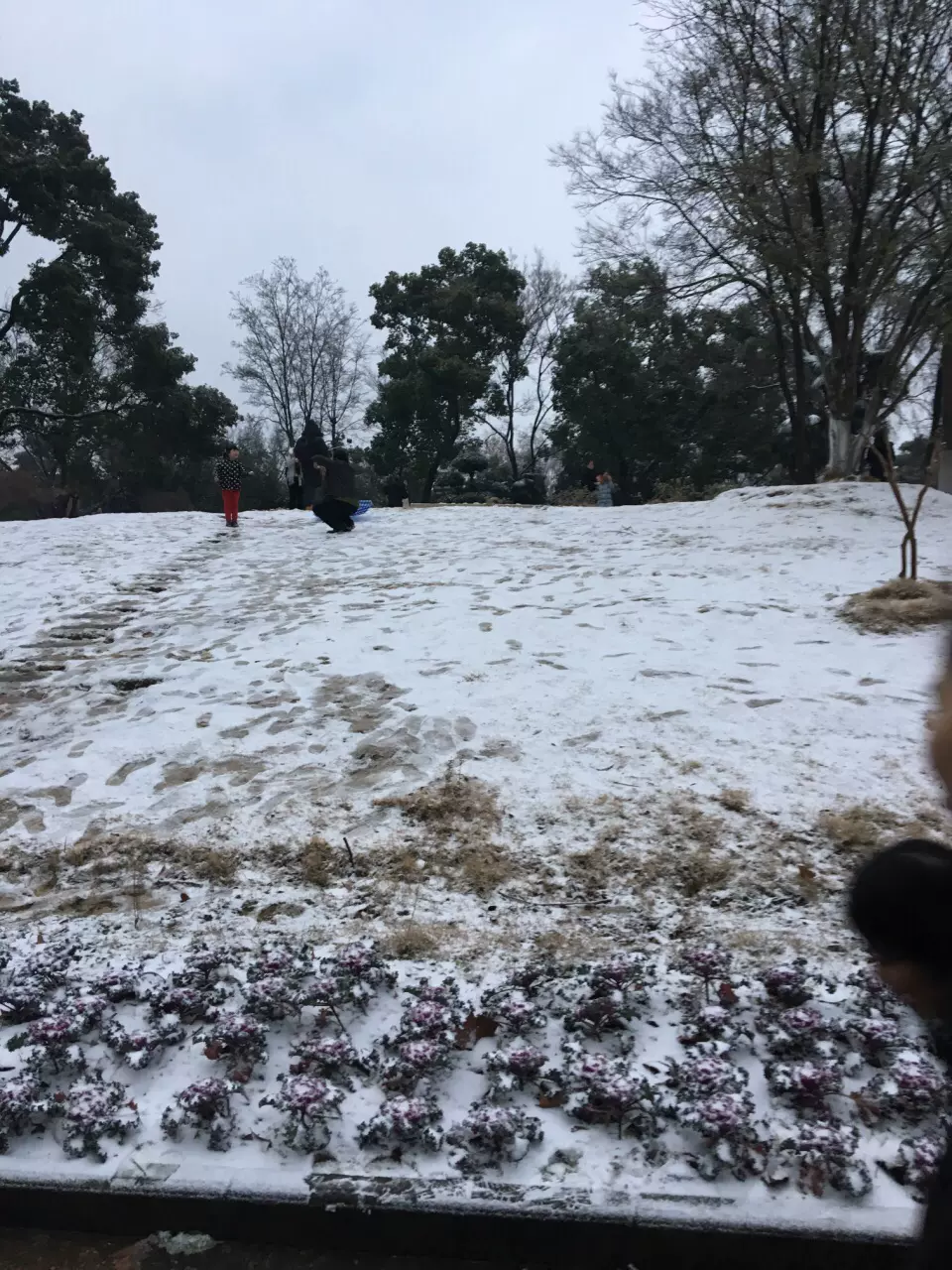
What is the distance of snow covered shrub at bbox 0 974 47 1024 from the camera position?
2848mm

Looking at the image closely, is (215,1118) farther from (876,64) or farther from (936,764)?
(876,64)

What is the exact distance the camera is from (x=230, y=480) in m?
13.8

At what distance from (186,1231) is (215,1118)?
0.87 ft

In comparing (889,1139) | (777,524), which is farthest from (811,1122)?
(777,524)

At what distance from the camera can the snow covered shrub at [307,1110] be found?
2357mm

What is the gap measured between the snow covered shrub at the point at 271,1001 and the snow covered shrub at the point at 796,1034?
4.91ft

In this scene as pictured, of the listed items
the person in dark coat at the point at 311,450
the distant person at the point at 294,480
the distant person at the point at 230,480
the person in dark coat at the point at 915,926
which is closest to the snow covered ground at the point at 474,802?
the person in dark coat at the point at 915,926

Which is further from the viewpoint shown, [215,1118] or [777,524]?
[777,524]

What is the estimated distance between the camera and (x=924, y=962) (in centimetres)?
127

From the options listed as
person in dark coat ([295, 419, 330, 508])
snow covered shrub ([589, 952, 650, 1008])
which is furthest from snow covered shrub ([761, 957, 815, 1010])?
person in dark coat ([295, 419, 330, 508])

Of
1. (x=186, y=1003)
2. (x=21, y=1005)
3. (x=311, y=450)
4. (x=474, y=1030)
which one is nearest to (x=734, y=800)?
(x=474, y=1030)

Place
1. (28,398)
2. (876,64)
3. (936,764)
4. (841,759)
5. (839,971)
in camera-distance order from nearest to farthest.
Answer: (936,764) → (839,971) → (841,759) → (876,64) → (28,398)

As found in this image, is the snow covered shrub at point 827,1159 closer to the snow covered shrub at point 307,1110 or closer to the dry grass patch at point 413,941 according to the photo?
the snow covered shrub at point 307,1110

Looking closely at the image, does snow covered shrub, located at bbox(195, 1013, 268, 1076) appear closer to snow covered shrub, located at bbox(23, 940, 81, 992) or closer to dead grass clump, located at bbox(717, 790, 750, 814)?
snow covered shrub, located at bbox(23, 940, 81, 992)
